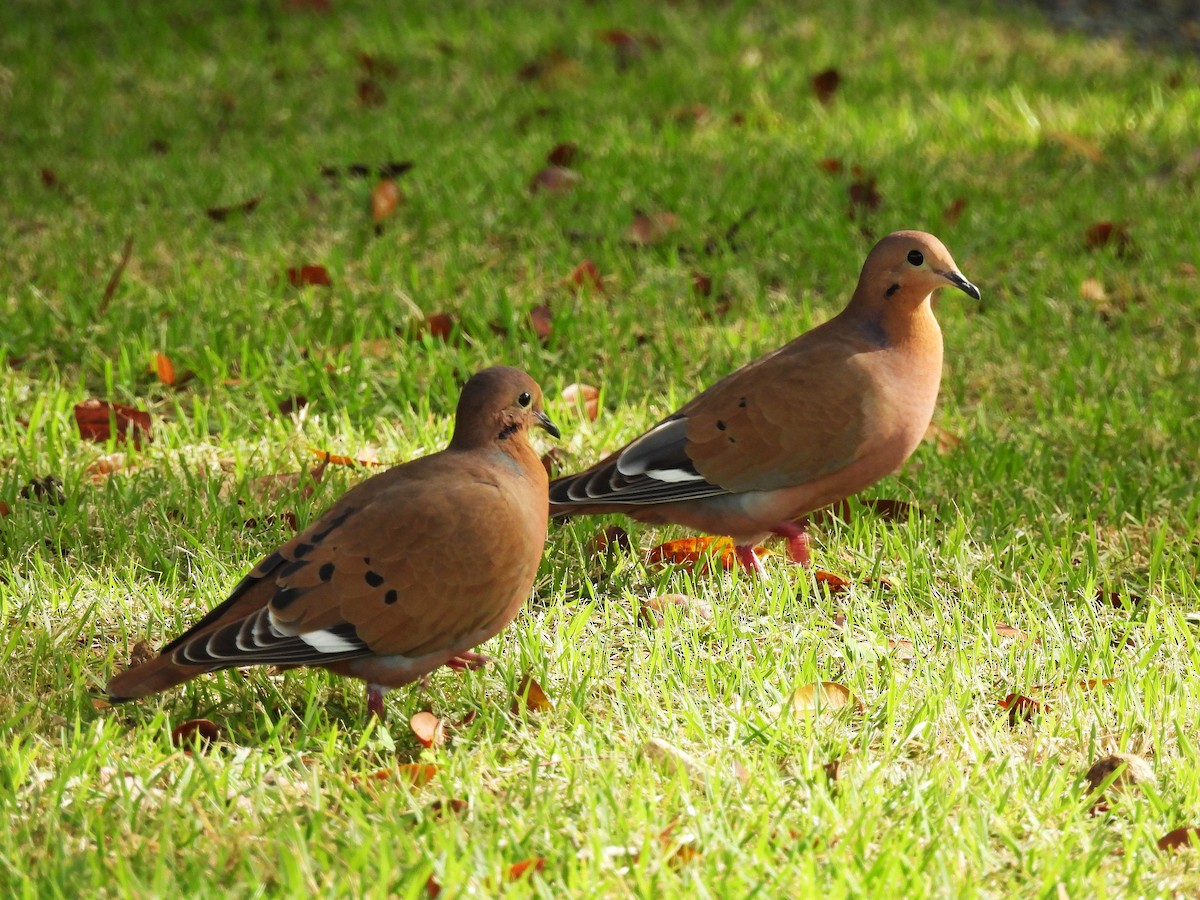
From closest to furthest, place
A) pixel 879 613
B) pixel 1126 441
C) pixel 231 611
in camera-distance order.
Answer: pixel 231 611, pixel 879 613, pixel 1126 441

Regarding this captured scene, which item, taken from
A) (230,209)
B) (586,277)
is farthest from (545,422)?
(230,209)

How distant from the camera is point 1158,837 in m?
2.85

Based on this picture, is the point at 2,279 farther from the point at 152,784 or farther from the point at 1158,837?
the point at 1158,837

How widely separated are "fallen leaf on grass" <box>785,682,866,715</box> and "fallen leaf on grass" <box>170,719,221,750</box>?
48.0 inches

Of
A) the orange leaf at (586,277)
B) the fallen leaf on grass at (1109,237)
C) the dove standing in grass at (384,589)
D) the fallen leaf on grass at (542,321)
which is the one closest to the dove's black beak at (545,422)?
the dove standing in grass at (384,589)

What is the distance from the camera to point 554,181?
22.4ft

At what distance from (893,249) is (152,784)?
96.3 inches

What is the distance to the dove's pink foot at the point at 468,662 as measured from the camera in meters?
3.45

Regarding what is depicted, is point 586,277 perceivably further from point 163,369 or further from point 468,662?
point 468,662

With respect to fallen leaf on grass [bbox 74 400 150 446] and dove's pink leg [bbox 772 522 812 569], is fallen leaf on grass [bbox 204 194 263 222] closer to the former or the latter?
fallen leaf on grass [bbox 74 400 150 446]

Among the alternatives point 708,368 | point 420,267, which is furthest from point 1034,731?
point 420,267

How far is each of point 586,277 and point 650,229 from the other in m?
0.60

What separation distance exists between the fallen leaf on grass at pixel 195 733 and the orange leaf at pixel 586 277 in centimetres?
304

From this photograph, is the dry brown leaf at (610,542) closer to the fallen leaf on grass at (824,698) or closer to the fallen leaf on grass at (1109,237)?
the fallen leaf on grass at (824,698)
